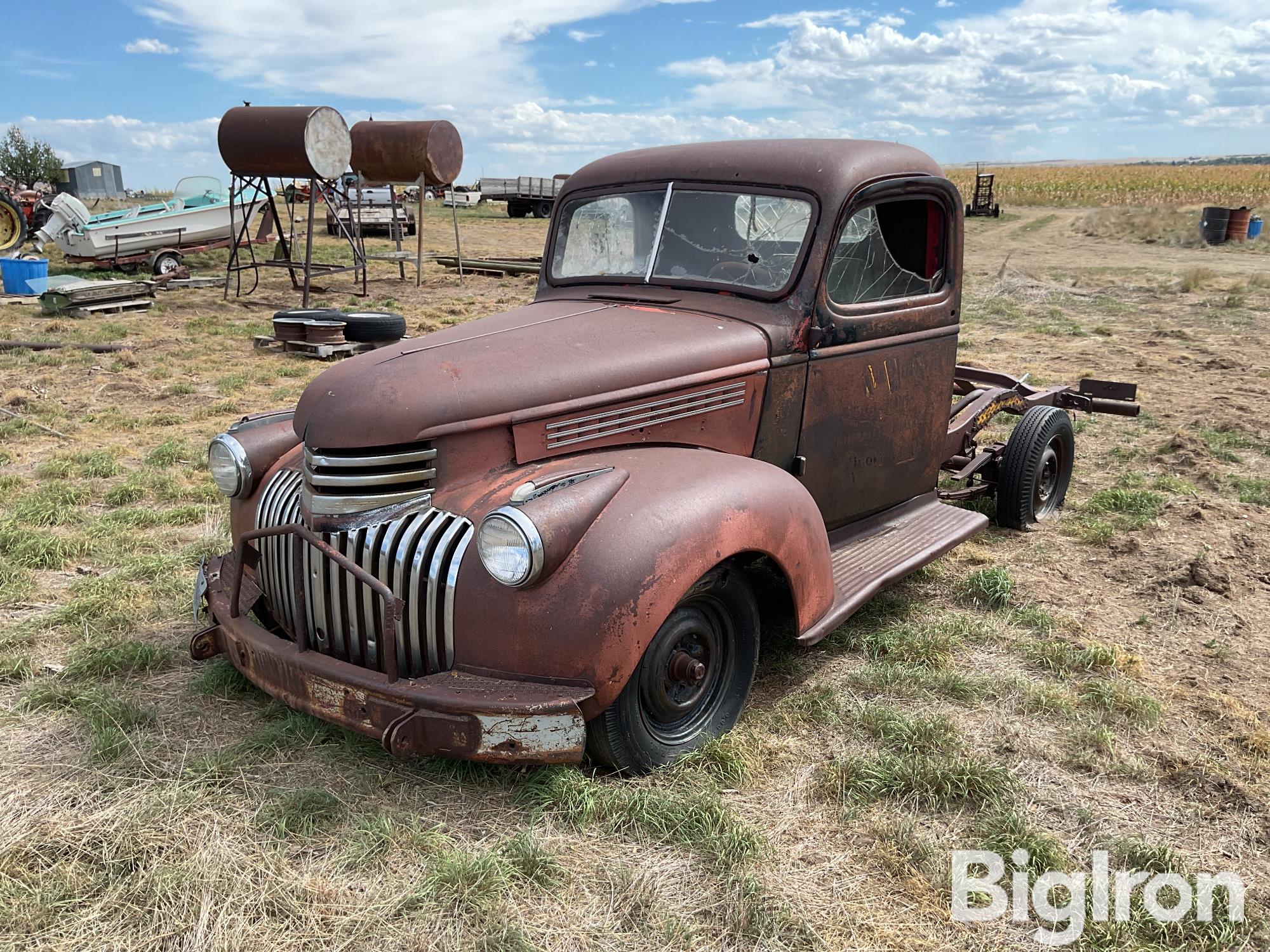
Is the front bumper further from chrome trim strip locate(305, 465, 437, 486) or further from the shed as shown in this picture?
the shed

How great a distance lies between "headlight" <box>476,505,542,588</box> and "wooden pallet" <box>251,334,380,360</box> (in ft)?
26.3

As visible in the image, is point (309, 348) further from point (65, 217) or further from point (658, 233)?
point (65, 217)

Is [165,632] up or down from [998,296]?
down

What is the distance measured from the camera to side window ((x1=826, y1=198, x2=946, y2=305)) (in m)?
3.85

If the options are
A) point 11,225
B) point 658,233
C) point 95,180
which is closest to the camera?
point 658,233

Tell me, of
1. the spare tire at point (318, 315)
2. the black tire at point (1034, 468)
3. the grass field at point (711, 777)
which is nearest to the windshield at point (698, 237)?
the spare tire at point (318, 315)

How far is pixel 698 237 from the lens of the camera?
12.8ft

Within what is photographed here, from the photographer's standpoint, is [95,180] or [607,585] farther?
[95,180]

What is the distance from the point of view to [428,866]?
2566 millimetres

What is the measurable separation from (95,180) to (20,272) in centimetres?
3044

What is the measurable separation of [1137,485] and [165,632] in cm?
547

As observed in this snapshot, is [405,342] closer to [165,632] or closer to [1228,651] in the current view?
[165,632]

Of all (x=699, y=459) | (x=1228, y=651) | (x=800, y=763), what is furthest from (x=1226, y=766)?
(x=699, y=459)

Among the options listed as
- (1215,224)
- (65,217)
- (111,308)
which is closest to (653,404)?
(111,308)
